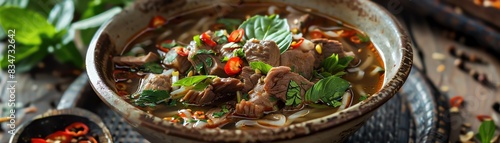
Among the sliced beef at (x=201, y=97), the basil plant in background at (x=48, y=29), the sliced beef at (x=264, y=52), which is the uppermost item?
the basil plant in background at (x=48, y=29)

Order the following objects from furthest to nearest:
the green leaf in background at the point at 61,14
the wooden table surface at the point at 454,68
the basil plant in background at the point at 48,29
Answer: the green leaf in background at the point at 61,14
the basil plant in background at the point at 48,29
the wooden table surface at the point at 454,68

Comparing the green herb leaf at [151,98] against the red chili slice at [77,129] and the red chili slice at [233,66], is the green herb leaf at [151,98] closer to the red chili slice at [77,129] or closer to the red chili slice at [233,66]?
the red chili slice at [233,66]

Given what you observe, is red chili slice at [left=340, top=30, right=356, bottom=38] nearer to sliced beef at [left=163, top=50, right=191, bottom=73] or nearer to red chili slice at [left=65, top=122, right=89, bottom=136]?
sliced beef at [left=163, top=50, right=191, bottom=73]

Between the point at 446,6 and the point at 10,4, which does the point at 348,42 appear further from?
the point at 10,4

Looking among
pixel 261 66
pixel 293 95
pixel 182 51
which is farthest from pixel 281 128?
pixel 182 51

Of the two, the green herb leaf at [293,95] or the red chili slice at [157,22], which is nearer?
the green herb leaf at [293,95]

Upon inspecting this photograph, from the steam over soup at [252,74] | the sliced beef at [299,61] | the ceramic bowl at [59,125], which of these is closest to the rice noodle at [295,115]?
the steam over soup at [252,74]
